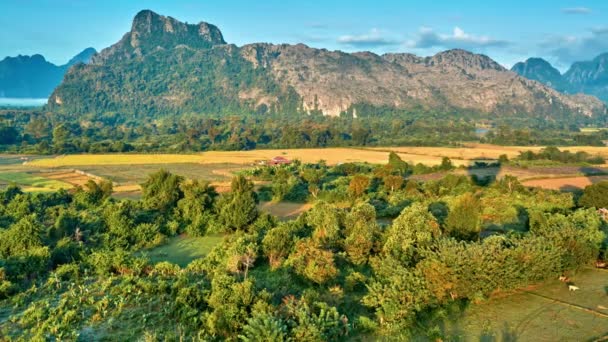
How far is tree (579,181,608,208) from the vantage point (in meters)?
33.4

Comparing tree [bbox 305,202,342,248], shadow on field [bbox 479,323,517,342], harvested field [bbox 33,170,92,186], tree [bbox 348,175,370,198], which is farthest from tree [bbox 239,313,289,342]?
harvested field [bbox 33,170,92,186]

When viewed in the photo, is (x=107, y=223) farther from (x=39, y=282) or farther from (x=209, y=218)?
(x=39, y=282)

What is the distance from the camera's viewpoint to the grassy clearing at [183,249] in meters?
25.0

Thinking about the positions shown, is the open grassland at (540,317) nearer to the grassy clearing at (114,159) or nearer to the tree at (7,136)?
the grassy clearing at (114,159)

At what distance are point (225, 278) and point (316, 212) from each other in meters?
11.0

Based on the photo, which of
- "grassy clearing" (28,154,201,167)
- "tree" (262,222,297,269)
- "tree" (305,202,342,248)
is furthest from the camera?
"grassy clearing" (28,154,201,167)

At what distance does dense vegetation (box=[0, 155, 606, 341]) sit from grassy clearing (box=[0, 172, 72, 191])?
8.88m

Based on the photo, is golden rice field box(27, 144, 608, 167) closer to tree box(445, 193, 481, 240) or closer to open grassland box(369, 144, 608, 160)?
open grassland box(369, 144, 608, 160)

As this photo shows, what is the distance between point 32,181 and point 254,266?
109ft

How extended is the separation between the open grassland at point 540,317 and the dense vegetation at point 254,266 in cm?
65

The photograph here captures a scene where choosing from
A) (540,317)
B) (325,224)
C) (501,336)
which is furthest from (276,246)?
(540,317)

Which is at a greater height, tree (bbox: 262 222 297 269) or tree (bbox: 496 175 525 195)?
tree (bbox: 496 175 525 195)

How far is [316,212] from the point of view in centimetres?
2792

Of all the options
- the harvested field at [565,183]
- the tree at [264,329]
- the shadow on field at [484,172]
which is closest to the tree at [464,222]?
the tree at [264,329]
